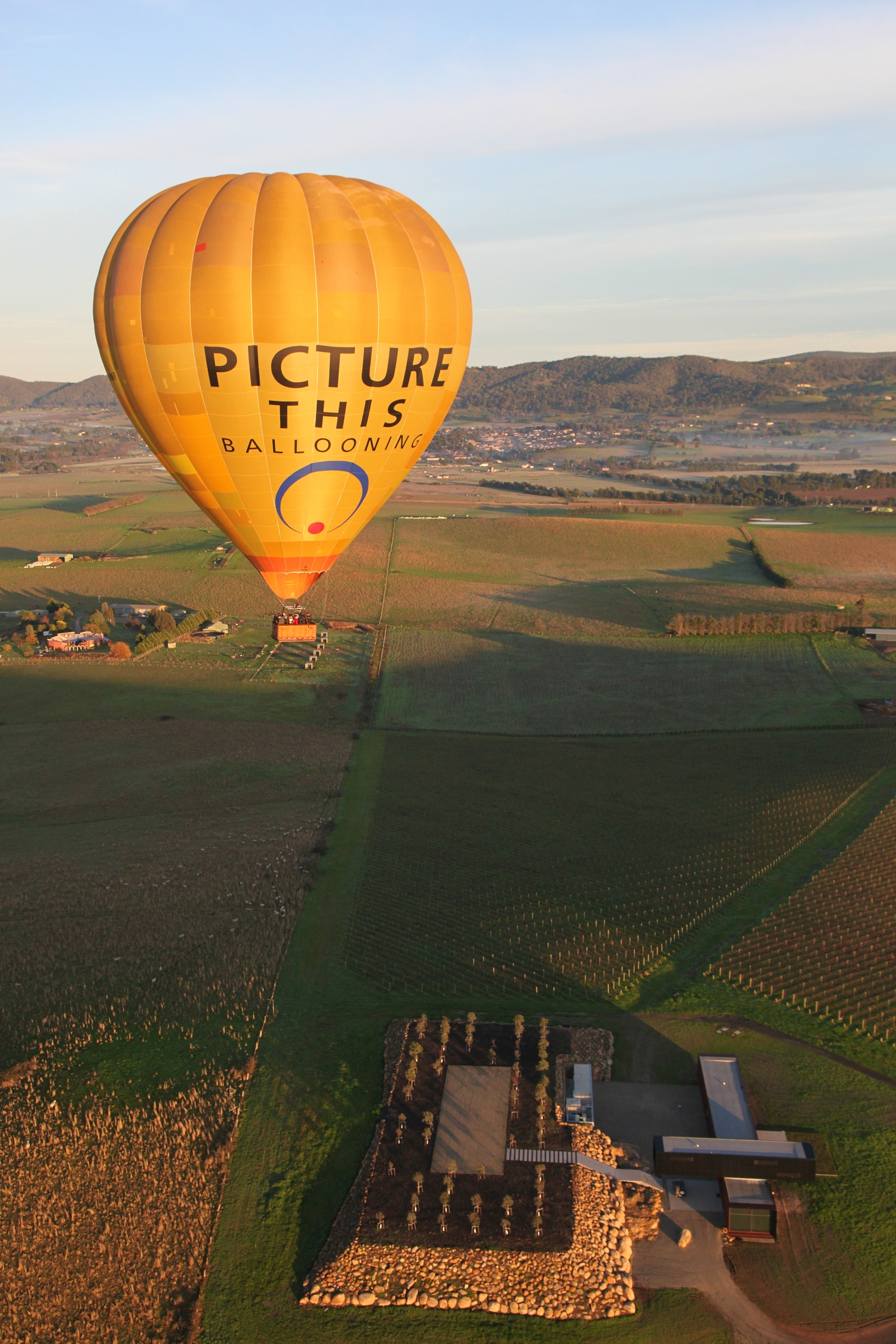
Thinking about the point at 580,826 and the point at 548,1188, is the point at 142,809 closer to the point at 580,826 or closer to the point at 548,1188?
the point at 580,826

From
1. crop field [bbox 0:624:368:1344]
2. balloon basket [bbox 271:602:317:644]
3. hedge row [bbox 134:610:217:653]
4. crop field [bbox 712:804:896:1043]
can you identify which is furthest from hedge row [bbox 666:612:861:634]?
balloon basket [bbox 271:602:317:644]

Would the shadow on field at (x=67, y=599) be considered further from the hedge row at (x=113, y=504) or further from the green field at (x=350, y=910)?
the hedge row at (x=113, y=504)

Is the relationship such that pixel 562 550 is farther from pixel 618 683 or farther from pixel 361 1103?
pixel 361 1103

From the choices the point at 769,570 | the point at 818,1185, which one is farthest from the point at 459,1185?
the point at 769,570

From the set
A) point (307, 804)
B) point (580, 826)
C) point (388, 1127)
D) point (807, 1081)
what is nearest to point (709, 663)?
point (580, 826)

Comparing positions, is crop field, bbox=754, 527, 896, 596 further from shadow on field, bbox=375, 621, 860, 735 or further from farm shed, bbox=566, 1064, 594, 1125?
farm shed, bbox=566, 1064, 594, 1125
